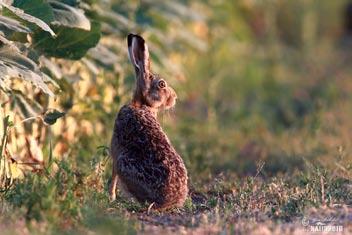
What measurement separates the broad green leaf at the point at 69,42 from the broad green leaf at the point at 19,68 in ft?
2.18

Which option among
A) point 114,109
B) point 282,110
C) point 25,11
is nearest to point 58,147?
point 114,109

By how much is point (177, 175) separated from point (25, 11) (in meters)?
1.75

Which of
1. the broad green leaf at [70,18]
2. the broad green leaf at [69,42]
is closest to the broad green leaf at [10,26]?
the broad green leaf at [70,18]

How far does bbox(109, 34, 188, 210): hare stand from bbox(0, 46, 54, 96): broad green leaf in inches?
24.9

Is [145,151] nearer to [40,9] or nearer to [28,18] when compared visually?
[28,18]

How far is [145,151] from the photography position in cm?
618

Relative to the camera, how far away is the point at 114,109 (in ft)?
28.8

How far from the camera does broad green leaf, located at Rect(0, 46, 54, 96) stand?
626cm

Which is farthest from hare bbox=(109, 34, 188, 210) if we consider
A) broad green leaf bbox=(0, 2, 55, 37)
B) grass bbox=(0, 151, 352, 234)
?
broad green leaf bbox=(0, 2, 55, 37)

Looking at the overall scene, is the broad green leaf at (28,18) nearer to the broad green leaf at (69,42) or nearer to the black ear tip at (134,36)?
the black ear tip at (134,36)

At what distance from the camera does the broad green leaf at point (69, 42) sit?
23.9 ft

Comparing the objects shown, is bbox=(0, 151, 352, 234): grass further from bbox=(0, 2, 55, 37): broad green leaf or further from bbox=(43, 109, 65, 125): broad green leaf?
bbox=(0, 2, 55, 37): broad green leaf

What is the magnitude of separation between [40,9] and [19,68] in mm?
524

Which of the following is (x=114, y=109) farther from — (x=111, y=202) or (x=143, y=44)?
(x=111, y=202)
